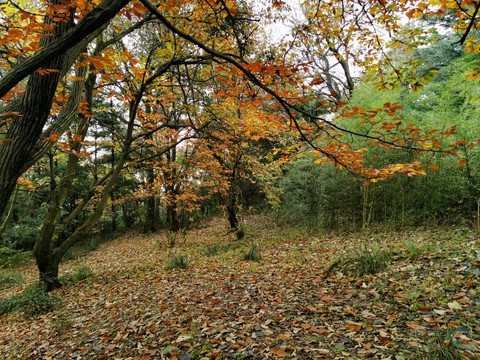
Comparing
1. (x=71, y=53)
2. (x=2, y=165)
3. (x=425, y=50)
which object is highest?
(x=425, y=50)

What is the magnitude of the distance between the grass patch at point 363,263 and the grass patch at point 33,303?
5448mm

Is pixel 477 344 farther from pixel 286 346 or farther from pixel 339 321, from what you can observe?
pixel 286 346

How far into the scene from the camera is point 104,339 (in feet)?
10.3

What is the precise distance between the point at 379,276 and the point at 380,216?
13.5 feet

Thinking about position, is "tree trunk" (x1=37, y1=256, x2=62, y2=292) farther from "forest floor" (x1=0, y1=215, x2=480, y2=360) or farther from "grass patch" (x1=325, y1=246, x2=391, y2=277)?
"grass patch" (x1=325, y1=246, x2=391, y2=277)

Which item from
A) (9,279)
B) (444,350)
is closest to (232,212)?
(444,350)

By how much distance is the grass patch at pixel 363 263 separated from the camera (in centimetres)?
370

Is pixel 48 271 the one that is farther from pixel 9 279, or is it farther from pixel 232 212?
pixel 232 212

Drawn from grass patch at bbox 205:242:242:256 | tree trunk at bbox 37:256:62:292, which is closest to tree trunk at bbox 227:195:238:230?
grass patch at bbox 205:242:242:256

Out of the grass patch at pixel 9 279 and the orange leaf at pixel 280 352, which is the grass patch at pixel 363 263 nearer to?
the orange leaf at pixel 280 352

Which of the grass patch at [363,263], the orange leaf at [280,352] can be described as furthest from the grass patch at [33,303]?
the grass patch at [363,263]

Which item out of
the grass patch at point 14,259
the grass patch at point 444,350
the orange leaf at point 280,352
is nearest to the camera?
the grass patch at point 444,350

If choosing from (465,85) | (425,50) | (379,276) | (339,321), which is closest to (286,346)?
(339,321)

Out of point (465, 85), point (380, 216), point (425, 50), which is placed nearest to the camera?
point (465, 85)
